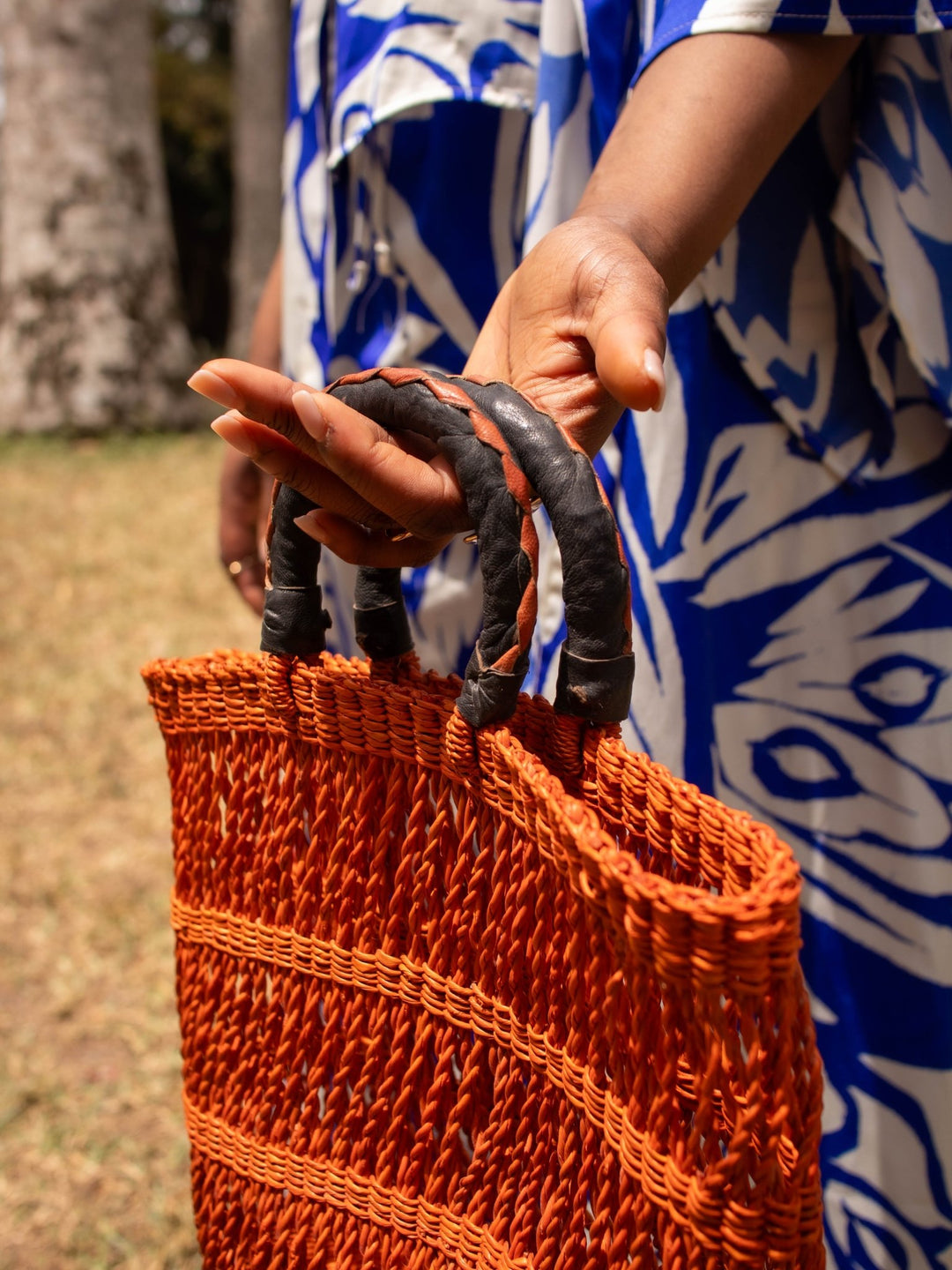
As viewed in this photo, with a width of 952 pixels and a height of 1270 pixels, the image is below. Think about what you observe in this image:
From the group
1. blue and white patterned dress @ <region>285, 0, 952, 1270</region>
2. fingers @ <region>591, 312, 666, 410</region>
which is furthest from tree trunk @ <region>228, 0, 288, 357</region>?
fingers @ <region>591, 312, 666, 410</region>

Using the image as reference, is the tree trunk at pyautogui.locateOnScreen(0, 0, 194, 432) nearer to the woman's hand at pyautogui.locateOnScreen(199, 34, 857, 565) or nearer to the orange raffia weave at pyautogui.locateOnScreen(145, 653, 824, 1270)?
the orange raffia weave at pyautogui.locateOnScreen(145, 653, 824, 1270)

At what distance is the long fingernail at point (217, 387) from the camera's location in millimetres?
613

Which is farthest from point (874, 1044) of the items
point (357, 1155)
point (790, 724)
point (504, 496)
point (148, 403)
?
point (148, 403)

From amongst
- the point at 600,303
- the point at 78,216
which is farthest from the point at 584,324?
the point at 78,216

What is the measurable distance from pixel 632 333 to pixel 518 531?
0.43 ft

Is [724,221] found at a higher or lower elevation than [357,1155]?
higher

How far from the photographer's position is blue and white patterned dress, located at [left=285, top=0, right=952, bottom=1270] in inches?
36.3

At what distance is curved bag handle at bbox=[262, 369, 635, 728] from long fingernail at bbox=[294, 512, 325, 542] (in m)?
0.08

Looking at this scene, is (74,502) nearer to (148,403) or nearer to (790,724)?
(148,403)

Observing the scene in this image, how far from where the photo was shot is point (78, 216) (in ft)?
22.7

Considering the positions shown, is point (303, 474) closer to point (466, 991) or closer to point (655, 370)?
point (655, 370)

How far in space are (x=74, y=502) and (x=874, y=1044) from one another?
17.9 feet

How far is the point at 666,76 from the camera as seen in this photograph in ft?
2.50

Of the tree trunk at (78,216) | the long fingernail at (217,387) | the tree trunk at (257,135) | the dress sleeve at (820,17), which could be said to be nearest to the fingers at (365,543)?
the long fingernail at (217,387)
